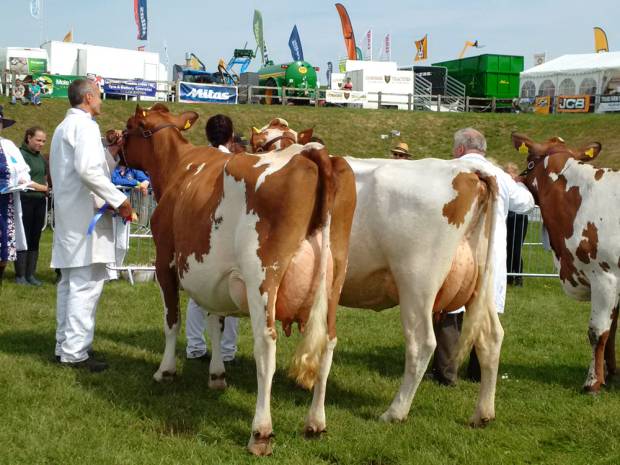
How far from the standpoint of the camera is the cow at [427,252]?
5.04m

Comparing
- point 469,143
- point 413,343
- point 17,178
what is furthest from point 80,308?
point 469,143

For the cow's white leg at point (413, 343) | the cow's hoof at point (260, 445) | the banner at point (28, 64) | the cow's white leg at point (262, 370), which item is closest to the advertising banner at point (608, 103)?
the banner at point (28, 64)

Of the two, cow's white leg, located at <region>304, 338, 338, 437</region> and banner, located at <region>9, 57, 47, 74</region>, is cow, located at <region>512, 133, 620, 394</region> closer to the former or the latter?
cow's white leg, located at <region>304, 338, 338, 437</region>

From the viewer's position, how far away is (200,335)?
6.75 meters

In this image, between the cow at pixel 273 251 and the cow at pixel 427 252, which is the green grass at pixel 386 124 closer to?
the cow at pixel 427 252

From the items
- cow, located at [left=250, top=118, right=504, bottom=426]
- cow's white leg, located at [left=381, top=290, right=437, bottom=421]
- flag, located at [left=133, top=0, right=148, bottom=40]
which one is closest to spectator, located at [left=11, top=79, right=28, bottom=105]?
flag, located at [left=133, top=0, right=148, bottom=40]

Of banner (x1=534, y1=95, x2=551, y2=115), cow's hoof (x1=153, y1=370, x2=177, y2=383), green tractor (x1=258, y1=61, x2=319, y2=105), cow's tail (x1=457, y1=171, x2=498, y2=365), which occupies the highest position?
green tractor (x1=258, y1=61, x2=319, y2=105)

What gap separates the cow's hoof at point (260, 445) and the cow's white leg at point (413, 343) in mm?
1086

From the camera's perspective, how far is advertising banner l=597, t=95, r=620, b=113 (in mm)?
34125

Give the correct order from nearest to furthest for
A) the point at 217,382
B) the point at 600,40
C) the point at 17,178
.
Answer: the point at 217,382 → the point at 17,178 → the point at 600,40

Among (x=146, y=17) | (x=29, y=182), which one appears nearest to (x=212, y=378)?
(x=29, y=182)

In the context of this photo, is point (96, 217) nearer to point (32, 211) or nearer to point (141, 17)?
point (32, 211)

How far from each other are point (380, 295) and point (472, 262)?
736mm

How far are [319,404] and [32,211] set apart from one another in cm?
726
